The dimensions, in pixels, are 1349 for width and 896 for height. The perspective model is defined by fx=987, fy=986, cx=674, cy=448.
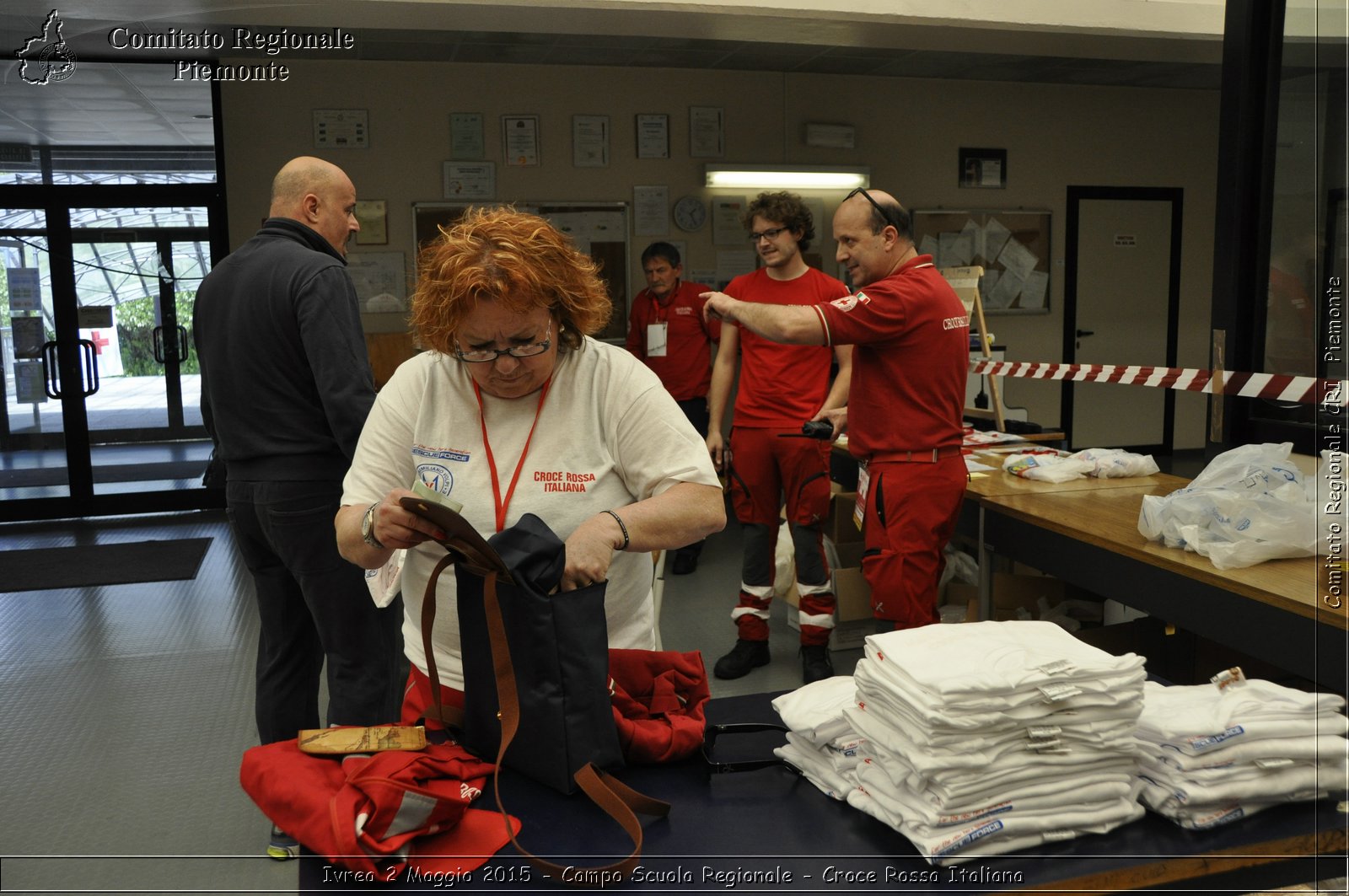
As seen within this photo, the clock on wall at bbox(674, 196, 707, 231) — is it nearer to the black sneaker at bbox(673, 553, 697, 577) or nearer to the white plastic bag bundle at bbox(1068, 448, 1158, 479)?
the black sneaker at bbox(673, 553, 697, 577)

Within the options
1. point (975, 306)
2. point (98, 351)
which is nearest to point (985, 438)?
point (975, 306)

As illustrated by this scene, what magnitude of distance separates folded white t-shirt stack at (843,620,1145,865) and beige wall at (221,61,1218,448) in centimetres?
661

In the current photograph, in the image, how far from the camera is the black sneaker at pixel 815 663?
3.72 meters

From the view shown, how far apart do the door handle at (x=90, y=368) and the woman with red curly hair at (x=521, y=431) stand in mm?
6706

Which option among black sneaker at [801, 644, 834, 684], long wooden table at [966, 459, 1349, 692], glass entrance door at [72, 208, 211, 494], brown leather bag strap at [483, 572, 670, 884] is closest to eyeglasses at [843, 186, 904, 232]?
long wooden table at [966, 459, 1349, 692]

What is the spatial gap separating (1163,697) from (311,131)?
698 cm

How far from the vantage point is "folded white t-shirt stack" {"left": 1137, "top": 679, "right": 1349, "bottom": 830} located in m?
1.31

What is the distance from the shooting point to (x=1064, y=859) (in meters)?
1.24

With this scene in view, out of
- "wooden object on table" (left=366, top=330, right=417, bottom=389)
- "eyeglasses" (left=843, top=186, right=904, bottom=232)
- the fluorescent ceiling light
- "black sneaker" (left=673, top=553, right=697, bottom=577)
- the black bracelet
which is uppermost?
the fluorescent ceiling light

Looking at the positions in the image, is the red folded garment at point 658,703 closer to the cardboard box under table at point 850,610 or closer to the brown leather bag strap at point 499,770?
the brown leather bag strap at point 499,770

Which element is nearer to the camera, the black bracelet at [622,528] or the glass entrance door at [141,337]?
the black bracelet at [622,528]

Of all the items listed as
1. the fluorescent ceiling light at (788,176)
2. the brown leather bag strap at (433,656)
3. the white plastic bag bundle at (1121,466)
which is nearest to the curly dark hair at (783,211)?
the white plastic bag bundle at (1121,466)

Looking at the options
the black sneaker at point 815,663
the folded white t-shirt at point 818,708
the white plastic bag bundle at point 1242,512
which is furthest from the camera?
the black sneaker at point 815,663

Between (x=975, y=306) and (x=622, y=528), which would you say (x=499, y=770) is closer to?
(x=622, y=528)
